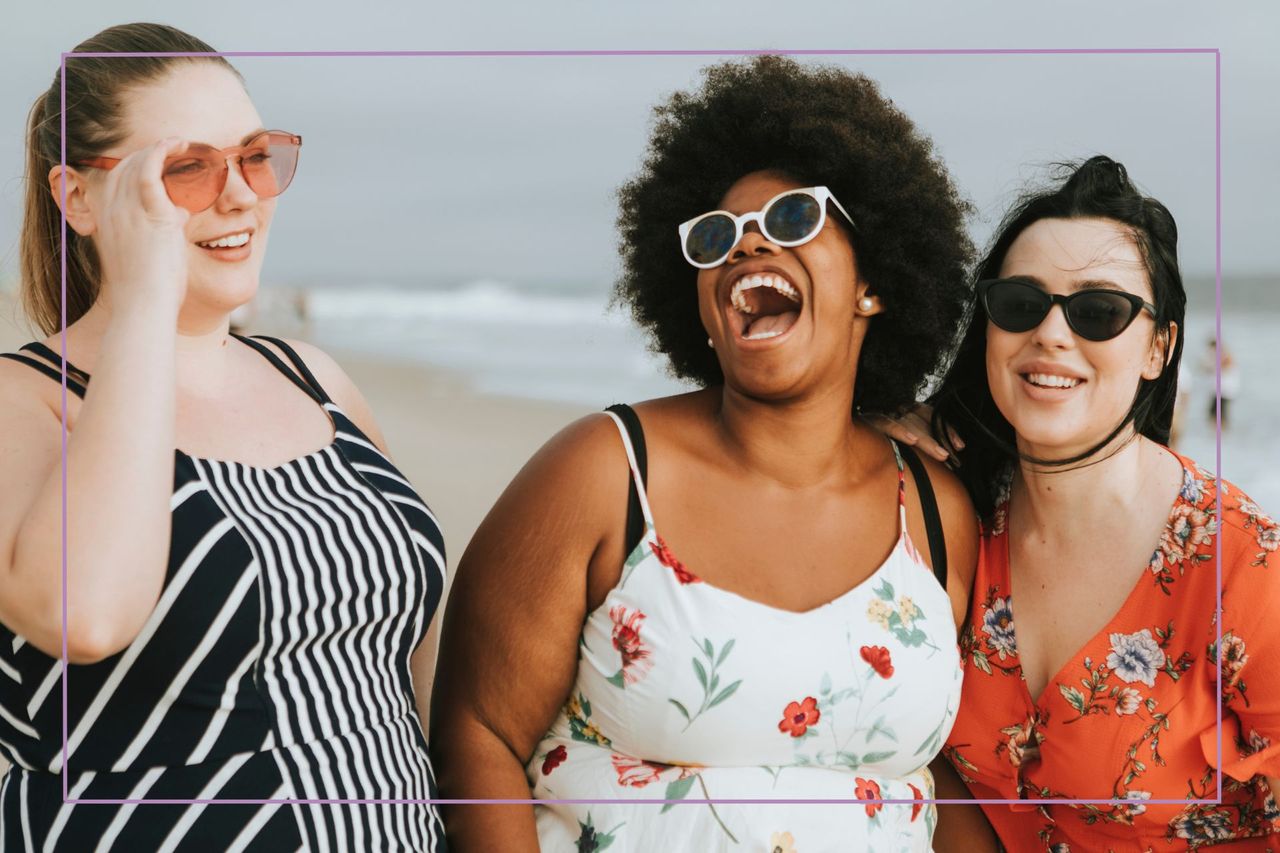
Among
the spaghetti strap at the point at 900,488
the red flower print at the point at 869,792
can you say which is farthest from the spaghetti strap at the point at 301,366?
the red flower print at the point at 869,792

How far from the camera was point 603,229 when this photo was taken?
3.46 m

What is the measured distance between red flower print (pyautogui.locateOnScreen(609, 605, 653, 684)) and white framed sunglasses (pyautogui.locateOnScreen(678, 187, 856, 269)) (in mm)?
796

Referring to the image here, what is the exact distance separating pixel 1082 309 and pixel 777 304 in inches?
26.4

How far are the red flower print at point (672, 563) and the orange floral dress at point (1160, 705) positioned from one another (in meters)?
0.79

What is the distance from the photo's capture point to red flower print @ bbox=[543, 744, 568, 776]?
2742mm

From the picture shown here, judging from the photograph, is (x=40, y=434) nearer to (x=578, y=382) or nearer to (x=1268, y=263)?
(x=578, y=382)

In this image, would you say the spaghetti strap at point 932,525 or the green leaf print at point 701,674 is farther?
the spaghetti strap at point 932,525

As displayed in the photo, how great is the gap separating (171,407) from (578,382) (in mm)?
8307

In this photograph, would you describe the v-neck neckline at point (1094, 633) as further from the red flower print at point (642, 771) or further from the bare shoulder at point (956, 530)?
the red flower print at point (642, 771)

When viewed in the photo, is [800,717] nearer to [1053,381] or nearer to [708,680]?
[708,680]

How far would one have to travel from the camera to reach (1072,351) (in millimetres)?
2746

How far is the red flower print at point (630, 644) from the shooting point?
101 inches

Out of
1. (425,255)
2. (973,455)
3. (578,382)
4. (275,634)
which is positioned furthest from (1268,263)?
(275,634)

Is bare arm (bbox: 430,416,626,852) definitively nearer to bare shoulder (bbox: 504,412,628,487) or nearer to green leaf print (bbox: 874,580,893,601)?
bare shoulder (bbox: 504,412,628,487)
